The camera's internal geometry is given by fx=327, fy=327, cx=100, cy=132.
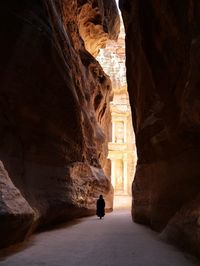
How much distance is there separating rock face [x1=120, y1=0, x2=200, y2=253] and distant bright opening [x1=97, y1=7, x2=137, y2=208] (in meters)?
25.1

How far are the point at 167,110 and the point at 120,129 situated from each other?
105 ft

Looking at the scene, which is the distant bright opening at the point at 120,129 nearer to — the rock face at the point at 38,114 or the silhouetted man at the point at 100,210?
the silhouetted man at the point at 100,210

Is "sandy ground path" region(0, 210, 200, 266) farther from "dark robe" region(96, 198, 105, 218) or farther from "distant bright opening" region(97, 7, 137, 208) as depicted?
"distant bright opening" region(97, 7, 137, 208)

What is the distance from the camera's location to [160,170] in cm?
857

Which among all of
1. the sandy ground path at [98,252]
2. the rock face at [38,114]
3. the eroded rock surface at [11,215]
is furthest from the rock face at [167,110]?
the eroded rock surface at [11,215]

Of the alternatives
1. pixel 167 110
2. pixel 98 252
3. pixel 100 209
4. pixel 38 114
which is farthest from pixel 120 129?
pixel 98 252

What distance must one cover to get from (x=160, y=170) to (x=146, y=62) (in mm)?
3004

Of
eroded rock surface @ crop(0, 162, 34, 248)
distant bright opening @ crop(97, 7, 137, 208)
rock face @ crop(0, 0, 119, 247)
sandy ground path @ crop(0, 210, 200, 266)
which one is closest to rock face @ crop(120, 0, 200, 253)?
sandy ground path @ crop(0, 210, 200, 266)

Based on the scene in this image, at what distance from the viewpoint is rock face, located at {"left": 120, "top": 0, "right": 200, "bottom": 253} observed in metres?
5.84

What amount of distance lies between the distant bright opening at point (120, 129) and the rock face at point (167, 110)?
25073 mm

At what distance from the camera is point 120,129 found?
131ft

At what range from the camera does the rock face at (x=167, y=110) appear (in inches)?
230

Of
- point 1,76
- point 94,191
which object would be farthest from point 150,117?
point 94,191

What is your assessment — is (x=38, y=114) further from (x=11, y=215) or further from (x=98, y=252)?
(x=98, y=252)
